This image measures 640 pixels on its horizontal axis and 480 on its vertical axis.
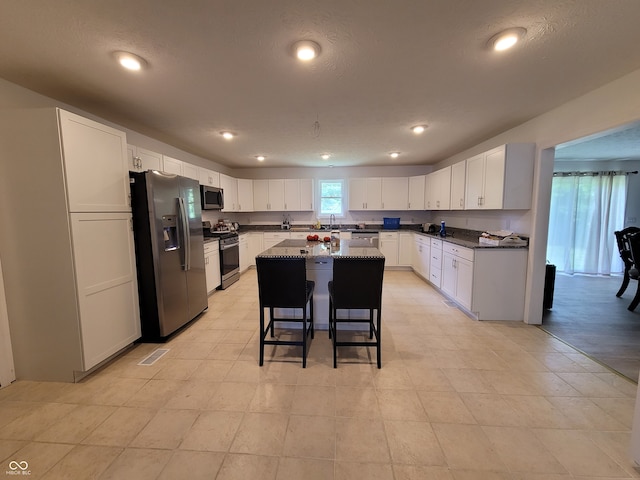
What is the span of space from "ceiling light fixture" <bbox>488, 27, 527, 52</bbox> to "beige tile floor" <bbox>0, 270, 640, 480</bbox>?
2.40 meters

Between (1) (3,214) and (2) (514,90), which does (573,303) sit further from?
(1) (3,214)

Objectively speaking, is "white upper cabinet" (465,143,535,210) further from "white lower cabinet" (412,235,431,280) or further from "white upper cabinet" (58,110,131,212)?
"white upper cabinet" (58,110,131,212)

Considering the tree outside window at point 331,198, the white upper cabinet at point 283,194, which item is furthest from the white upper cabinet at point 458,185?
the white upper cabinet at point 283,194

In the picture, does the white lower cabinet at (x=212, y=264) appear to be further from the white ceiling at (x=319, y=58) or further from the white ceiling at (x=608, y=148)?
the white ceiling at (x=608, y=148)

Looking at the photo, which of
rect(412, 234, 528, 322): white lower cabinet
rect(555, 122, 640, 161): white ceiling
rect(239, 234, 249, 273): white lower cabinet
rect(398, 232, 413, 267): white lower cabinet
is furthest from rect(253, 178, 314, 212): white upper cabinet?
rect(555, 122, 640, 161): white ceiling

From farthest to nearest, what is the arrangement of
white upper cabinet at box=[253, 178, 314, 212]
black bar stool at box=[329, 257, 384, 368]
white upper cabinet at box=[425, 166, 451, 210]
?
white upper cabinet at box=[253, 178, 314, 212] < white upper cabinet at box=[425, 166, 451, 210] < black bar stool at box=[329, 257, 384, 368]

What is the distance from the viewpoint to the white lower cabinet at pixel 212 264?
13.1ft

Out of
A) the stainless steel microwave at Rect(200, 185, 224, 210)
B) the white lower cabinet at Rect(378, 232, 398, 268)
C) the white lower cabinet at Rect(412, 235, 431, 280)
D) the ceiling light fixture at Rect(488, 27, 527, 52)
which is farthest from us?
the white lower cabinet at Rect(378, 232, 398, 268)

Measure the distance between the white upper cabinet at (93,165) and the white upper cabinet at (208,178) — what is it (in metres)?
2.02

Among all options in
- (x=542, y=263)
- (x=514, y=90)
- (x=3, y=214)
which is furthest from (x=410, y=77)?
(x=3, y=214)

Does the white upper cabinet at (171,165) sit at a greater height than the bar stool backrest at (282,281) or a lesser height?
greater

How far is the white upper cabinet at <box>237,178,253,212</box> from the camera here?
5808mm

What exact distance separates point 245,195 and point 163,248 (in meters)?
3.50

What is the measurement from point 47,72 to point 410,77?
275cm
